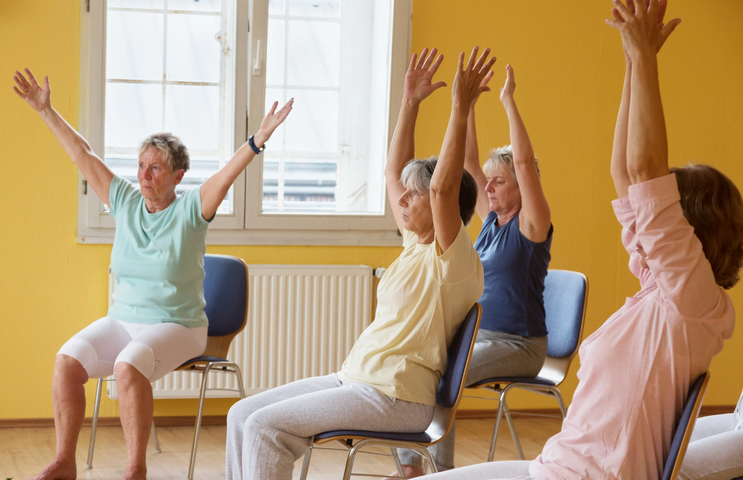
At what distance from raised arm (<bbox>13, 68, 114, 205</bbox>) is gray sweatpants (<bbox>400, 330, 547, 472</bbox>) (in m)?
1.52

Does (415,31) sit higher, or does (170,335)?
(415,31)

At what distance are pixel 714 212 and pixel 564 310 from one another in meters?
1.53

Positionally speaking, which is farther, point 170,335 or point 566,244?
point 566,244

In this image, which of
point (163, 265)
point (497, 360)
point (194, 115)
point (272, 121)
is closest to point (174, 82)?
point (194, 115)

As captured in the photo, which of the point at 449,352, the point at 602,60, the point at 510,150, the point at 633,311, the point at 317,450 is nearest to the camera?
the point at 633,311

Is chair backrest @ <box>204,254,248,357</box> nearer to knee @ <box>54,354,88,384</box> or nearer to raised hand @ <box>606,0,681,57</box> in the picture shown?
knee @ <box>54,354,88,384</box>

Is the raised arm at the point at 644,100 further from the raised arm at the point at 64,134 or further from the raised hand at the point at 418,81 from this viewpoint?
the raised arm at the point at 64,134

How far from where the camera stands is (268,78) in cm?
356

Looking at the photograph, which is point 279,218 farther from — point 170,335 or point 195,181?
point 170,335

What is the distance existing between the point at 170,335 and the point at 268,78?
1533mm

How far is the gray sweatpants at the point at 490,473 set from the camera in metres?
1.29

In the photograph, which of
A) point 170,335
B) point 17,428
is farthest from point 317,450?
point 17,428

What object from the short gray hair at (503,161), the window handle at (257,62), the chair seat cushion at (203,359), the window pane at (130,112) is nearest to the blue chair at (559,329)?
the short gray hair at (503,161)

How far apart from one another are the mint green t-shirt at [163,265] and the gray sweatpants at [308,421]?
924mm
